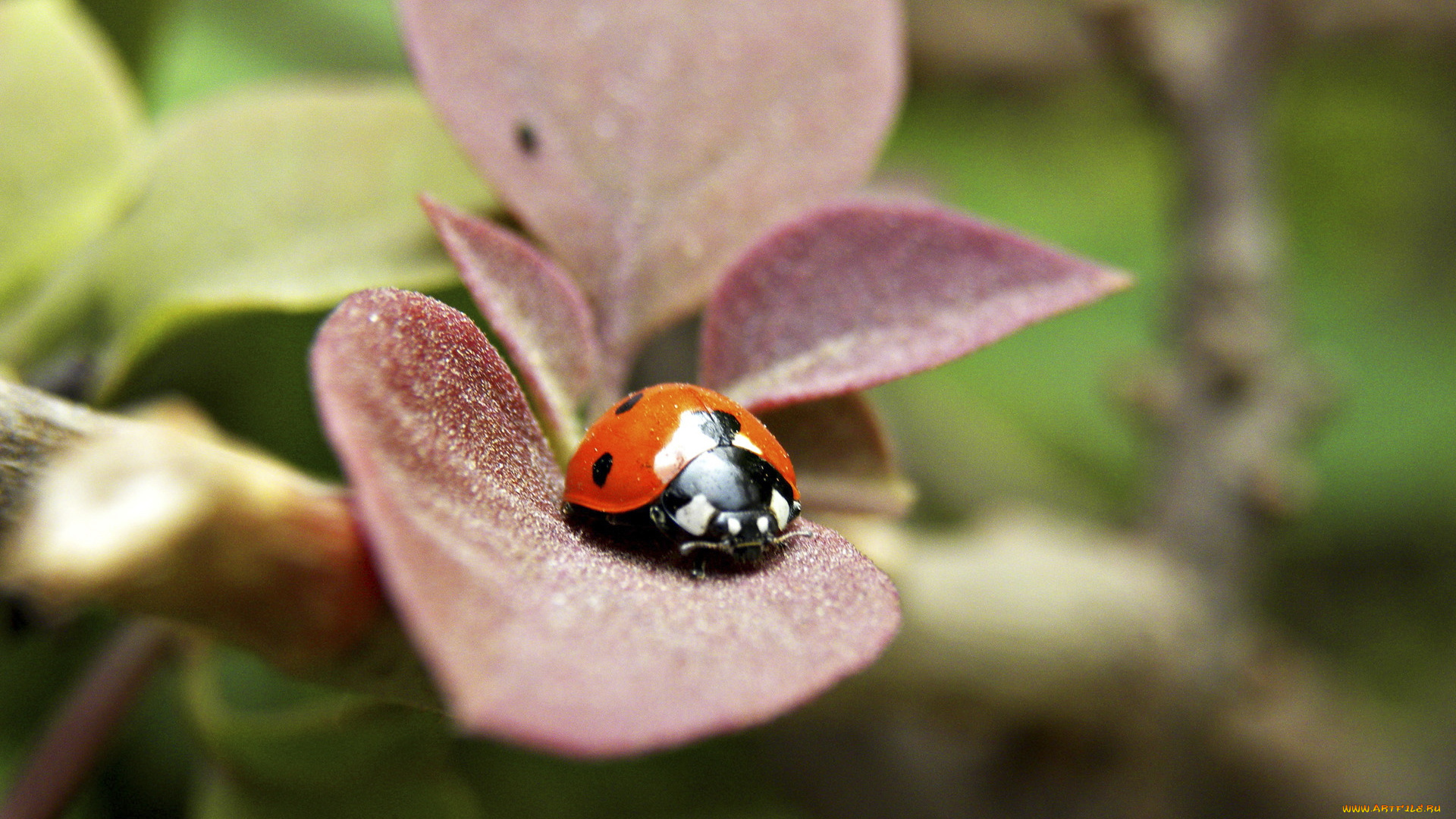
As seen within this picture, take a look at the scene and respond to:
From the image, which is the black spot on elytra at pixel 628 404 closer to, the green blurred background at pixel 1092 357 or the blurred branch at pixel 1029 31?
the green blurred background at pixel 1092 357

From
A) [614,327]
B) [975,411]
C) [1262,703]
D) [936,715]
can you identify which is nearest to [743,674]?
[614,327]

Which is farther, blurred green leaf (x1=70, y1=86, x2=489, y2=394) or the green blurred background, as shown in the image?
the green blurred background

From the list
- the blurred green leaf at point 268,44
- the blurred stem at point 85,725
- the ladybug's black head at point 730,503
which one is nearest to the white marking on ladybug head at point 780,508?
the ladybug's black head at point 730,503

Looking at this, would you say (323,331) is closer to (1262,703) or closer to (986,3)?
(1262,703)

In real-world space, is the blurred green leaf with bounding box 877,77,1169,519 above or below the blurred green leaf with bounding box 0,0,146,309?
above

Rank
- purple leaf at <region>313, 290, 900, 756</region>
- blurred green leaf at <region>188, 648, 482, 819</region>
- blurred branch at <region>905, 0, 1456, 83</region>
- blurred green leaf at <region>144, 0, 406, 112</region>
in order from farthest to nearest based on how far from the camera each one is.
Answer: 1. blurred branch at <region>905, 0, 1456, 83</region>
2. blurred green leaf at <region>144, 0, 406, 112</region>
3. blurred green leaf at <region>188, 648, 482, 819</region>
4. purple leaf at <region>313, 290, 900, 756</region>

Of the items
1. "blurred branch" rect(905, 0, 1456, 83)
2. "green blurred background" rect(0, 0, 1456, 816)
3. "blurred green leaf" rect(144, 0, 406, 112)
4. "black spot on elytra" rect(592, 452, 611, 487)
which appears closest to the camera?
→ "black spot on elytra" rect(592, 452, 611, 487)

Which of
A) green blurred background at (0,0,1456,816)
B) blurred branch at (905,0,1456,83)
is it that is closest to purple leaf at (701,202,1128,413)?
Result: green blurred background at (0,0,1456,816)

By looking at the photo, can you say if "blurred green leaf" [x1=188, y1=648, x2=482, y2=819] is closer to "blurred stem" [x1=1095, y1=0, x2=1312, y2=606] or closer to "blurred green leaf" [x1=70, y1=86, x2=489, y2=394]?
"blurred green leaf" [x1=70, y1=86, x2=489, y2=394]
